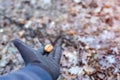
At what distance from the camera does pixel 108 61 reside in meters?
3.66

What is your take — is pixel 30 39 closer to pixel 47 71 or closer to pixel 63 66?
pixel 63 66

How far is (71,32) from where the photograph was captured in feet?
14.2

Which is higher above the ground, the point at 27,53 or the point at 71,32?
the point at 27,53

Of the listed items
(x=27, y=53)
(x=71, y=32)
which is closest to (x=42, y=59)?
(x=27, y=53)

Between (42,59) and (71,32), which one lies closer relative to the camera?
(42,59)

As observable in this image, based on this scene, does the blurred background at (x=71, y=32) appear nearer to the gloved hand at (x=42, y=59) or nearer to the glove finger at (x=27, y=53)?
the gloved hand at (x=42, y=59)

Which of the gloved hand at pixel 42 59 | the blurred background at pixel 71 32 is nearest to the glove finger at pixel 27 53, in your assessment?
the gloved hand at pixel 42 59

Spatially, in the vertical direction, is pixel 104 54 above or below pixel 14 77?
below

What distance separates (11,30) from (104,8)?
4.86ft

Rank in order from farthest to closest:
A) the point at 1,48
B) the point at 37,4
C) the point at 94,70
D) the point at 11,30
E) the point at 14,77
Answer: the point at 37,4, the point at 11,30, the point at 1,48, the point at 94,70, the point at 14,77

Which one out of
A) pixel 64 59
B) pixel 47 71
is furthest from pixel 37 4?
pixel 47 71

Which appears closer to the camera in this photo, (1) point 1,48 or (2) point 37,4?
(1) point 1,48

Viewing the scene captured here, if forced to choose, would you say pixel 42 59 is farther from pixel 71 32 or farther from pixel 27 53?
pixel 71 32

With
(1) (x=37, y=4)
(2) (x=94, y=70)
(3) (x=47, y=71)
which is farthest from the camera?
(1) (x=37, y=4)
